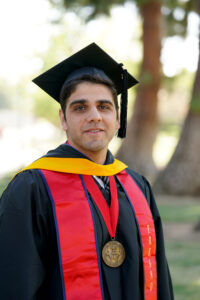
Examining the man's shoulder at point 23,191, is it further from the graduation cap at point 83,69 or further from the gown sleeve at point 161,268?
the gown sleeve at point 161,268

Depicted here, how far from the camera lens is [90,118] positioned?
2109 mm

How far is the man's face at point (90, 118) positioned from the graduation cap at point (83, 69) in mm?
145

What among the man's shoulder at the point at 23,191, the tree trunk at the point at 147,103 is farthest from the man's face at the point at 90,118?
the tree trunk at the point at 147,103

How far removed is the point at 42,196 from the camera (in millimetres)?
2008

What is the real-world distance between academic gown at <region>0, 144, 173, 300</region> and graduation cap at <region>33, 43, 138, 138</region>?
0.44 m

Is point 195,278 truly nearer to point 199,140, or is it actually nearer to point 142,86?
point 199,140

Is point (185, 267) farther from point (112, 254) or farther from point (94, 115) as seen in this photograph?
point (94, 115)

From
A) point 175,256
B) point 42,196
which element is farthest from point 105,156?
point 175,256

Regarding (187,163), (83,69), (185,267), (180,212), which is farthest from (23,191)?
(187,163)

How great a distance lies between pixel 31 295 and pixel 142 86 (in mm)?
13953

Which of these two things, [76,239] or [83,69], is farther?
[83,69]

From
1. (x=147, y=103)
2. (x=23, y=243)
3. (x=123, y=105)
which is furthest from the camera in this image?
(x=147, y=103)

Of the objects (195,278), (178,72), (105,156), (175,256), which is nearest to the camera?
(105,156)

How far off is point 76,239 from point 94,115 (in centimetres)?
58
